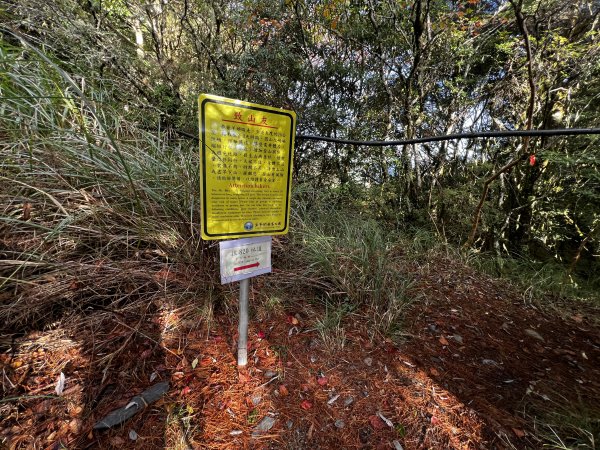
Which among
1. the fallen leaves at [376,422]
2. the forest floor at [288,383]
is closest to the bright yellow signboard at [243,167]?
the forest floor at [288,383]

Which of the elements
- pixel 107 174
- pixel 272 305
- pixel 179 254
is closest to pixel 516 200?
pixel 272 305

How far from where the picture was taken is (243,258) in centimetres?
128

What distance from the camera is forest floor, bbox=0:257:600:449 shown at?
1.14 meters

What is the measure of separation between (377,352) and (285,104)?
422 cm

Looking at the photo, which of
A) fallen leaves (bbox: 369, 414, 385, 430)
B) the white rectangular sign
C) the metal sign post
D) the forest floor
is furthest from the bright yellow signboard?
fallen leaves (bbox: 369, 414, 385, 430)

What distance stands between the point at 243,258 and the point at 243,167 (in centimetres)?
45

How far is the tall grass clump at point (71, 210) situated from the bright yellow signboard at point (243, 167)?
0.56m

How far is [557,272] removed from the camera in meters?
3.73

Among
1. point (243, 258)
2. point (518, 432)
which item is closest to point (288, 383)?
point (243, 258)

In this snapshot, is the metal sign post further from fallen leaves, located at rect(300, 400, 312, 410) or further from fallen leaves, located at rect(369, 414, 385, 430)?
fallen leaves, located at rect(369, 414, 385, 430)

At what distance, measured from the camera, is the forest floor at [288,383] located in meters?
1.14

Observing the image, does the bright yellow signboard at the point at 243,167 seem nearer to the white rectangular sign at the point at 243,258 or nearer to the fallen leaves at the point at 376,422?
the white rectangular sign at the point at 243,258

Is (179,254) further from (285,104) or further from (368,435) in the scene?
(285,104)

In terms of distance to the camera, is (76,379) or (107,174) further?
(107,174)
